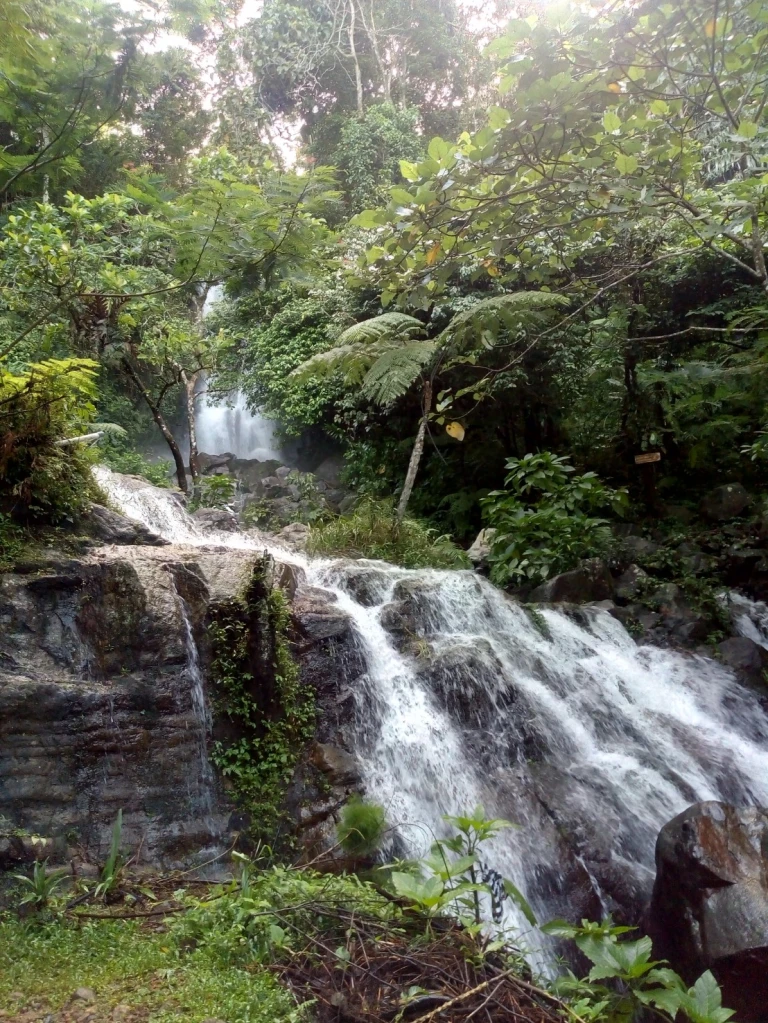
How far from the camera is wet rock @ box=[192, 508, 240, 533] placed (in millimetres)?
8938

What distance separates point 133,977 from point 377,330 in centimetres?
704

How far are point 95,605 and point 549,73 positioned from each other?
4249 millimetres

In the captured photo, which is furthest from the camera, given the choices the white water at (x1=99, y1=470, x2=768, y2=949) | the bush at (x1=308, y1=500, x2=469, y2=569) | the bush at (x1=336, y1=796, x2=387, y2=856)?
the bush at (x1=308, y1=500, x2=469, y2=569)

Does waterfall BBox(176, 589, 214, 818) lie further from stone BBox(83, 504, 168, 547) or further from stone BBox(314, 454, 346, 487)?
stone BBox(314, 454, 346, 487)

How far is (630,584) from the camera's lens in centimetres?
834

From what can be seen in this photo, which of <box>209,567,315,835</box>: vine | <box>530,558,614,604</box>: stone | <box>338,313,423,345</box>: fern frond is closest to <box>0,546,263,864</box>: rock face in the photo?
<box>209,567,315,835</box>: vine

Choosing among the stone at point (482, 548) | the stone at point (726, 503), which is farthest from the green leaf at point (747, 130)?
the stone at point (726, 503)

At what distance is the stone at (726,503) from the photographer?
366 inches

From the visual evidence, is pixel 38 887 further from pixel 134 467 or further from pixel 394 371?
pixel 134 467

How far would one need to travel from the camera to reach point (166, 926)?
329cm

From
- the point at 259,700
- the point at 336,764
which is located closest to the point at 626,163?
the point at 259,700

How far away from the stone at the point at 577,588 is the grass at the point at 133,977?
19.2 ft


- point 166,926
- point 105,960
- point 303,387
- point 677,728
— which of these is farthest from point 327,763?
point 303,387

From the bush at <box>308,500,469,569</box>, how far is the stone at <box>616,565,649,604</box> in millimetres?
1902
